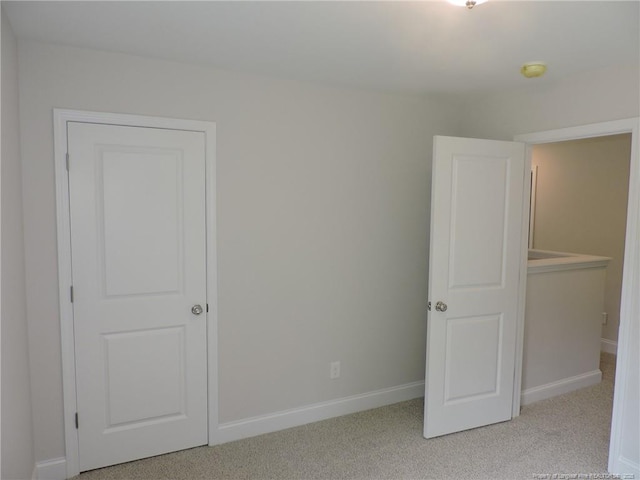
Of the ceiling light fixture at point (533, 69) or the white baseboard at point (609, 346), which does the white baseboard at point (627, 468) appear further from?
the white baseboard at point (609, 346)

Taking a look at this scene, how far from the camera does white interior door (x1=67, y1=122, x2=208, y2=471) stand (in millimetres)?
2461

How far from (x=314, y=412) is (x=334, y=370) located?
32cm

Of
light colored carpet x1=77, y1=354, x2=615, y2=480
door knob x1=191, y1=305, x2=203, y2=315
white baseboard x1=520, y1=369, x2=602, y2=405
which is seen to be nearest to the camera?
light colored carpet x1=77, y1=354, x2=615, y2=480

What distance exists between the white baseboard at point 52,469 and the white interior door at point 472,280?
214 cm

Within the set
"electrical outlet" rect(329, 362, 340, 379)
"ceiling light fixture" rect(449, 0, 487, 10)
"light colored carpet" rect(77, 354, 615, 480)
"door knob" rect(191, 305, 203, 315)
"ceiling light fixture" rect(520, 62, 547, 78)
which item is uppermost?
"ceiling light fixture" rect(520, 62, 547, 78)

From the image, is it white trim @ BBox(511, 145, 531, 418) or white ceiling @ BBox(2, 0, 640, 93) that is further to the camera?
white trim @ BBox(511, 145, 531, 418)

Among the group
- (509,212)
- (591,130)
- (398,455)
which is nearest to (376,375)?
(398,455)

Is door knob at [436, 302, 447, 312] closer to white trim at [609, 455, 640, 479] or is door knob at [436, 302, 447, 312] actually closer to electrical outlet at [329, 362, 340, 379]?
electrical outlet at [329, 362, 340, 379]

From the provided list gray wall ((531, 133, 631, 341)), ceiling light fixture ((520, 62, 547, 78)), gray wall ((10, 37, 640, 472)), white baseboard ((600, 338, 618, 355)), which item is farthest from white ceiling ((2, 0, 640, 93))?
white baseboard ((600, 338, 618, 355))

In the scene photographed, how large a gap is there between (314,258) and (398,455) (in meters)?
1.33

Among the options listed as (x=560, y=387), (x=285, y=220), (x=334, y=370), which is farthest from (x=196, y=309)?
(x=560, y=387)

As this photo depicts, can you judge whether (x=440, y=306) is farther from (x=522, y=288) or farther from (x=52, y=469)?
(x=52, y=469)

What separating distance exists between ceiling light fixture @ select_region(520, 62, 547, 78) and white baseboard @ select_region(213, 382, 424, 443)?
2.35 metres

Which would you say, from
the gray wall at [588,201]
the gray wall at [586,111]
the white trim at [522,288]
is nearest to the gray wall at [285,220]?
the gray wall at [586,111]
